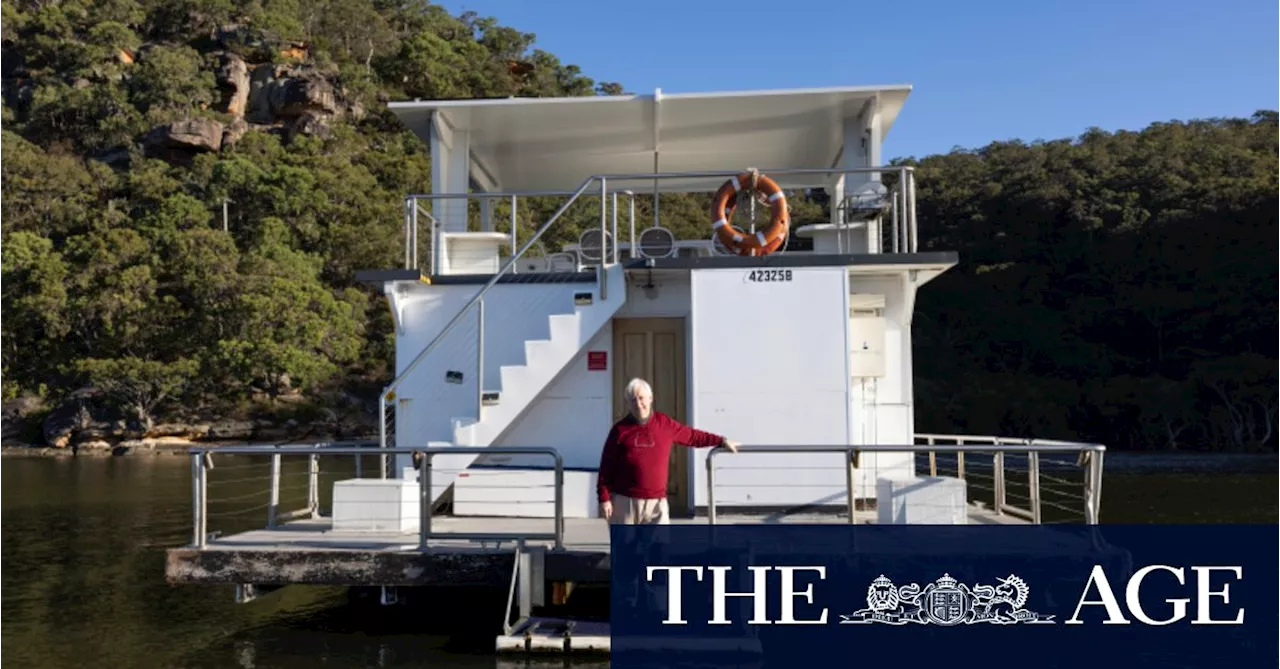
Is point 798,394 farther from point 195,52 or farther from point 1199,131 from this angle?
point 195,52

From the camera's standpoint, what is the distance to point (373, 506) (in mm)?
9039

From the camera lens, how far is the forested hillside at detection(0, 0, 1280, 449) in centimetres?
5150

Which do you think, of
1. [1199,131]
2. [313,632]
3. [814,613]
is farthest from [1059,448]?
[1199,131]

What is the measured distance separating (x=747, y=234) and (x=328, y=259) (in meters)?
53.8

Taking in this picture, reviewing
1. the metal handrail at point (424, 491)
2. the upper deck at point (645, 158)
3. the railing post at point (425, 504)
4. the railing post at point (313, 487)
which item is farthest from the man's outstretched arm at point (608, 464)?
the railing post at point (313, 487)

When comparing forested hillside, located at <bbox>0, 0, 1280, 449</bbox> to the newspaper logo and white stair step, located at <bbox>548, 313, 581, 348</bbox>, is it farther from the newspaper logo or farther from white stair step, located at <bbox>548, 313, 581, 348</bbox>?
the newspaper logo

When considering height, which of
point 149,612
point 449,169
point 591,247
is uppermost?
point 449,169

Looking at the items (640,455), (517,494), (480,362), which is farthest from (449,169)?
(640,455)

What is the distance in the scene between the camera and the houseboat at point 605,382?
26.5 feet

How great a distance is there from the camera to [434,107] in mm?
11609

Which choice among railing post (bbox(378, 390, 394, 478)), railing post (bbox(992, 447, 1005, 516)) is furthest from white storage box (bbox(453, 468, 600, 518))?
railing post (bbox(992, 447, 1005, 516))

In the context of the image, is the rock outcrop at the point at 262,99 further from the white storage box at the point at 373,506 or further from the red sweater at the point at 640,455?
the red sweater at the point at 640,455

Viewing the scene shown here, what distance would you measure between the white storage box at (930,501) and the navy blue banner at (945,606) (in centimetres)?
104

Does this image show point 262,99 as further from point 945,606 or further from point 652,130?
point 945,606
